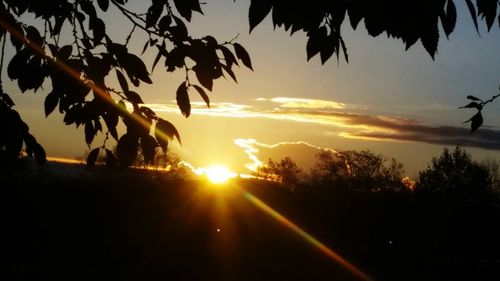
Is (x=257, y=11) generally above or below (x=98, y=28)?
below

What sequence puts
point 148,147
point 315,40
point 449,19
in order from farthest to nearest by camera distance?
1. point 148,147
2. point 315,40
3. point 449,19

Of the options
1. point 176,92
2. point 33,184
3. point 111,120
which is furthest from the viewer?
point 33,184

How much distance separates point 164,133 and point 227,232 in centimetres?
4147

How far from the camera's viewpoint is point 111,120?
2982mm

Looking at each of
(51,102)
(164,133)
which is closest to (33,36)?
(51,102)

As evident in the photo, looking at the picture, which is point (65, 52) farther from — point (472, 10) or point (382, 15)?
point (472, 10)

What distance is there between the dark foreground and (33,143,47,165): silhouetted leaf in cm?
2214

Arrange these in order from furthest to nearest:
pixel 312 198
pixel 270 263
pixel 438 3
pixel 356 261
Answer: pixel 312 198 → pixel 356 261 → pixel 270 263 → pixel 438 3

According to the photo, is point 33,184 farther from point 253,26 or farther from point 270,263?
point 253,26

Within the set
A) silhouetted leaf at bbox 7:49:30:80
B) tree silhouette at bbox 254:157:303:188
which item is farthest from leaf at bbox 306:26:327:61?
tree silhouette at bbox 254:157:303:188

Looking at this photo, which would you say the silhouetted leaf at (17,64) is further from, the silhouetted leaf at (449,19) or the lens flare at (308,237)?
the lens flare at (308,237)

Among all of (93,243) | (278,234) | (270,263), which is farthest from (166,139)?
(278,234)

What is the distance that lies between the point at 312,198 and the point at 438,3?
43091 mm

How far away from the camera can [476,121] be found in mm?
4020
